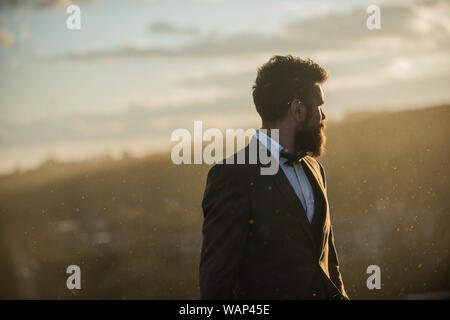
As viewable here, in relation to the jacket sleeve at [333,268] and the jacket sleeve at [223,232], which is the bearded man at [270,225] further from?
the jacket sleeve at [333,268]

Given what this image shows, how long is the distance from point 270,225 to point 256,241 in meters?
0.09

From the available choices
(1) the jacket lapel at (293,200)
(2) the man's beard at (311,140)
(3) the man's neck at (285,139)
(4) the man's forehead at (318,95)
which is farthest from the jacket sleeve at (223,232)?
(4) the man's forehead at (318,95)

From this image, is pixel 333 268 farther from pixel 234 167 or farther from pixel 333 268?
pixel 234 167

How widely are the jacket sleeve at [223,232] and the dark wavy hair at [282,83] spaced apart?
1.45 feet

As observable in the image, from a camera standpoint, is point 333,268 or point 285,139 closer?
point 285,139

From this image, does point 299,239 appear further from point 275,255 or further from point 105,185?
point 105,185

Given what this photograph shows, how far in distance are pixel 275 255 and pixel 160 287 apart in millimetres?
8339

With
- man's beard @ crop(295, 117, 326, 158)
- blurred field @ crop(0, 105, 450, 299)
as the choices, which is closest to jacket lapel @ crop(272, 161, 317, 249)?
man's beard @ crop(295, 117, 326, 158)

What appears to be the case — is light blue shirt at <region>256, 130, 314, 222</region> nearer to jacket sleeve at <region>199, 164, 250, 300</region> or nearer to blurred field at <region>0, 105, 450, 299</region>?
jacket sleeve at <region>199, 164, 250, 300</region>

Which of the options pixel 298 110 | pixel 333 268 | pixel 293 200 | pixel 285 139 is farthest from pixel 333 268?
pixel 298 110

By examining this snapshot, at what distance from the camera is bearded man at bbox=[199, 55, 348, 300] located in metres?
1.72

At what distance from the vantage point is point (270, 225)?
1.78 m
